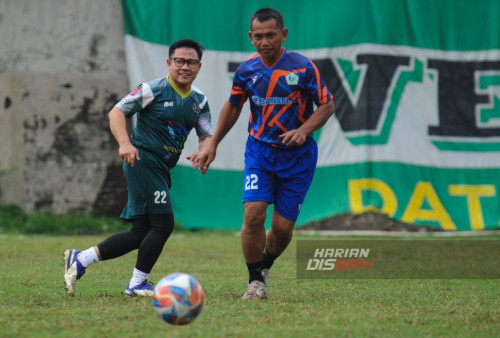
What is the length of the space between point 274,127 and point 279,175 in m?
0.37

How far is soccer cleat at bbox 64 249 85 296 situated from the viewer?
598 centimetres

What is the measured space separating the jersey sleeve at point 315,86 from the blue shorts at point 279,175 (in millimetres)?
349

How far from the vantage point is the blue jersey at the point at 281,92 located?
6.14 meters

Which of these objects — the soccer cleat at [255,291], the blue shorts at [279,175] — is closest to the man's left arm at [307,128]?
the blue shorts at [279,175]

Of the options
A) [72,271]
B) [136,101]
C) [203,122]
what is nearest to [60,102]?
[203,122]

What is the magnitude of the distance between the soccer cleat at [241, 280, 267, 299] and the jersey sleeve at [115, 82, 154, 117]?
1.62 metres

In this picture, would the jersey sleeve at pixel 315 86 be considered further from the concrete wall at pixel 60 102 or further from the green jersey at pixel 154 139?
the concrete wall at pixel 60 102

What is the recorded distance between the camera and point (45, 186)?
13641 mm

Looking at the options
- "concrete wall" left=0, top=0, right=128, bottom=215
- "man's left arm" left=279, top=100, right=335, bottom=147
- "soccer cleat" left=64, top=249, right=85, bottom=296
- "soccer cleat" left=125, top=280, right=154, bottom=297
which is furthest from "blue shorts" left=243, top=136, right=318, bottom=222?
"concrete wall" left=0, top=0, right=128, bottom=215

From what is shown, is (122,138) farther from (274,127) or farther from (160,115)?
(274,127)

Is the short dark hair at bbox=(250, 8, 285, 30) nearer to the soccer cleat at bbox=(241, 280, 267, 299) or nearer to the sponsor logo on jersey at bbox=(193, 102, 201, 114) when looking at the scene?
the sponsor logo on jersey at bbox=(193, 102, 201, 114)

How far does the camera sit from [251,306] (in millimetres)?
5551

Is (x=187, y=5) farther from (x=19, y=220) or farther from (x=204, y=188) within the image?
(x=19, y=220)

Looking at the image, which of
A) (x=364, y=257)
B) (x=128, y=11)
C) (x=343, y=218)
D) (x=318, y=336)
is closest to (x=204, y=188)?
(x=343, y=218)
